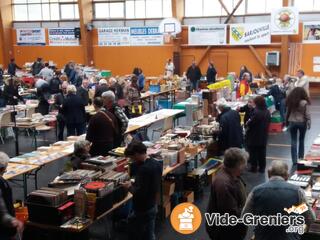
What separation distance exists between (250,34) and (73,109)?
11.2m

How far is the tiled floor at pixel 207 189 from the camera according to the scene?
18.8 feet

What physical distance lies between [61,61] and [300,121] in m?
17.0

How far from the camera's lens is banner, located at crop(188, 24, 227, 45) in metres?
19.0

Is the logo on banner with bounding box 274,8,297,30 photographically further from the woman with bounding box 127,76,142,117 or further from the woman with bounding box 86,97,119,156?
the woman with bounding box 86,97,119,156

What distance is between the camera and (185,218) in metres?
5.79

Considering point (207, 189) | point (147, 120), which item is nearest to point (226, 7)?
point (147, 120)

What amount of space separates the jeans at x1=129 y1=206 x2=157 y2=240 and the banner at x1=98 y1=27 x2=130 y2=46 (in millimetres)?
17365

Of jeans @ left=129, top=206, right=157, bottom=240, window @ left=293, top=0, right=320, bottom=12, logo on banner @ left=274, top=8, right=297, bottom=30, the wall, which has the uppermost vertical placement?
window @ left=293, top=0, right=320, bottom=12

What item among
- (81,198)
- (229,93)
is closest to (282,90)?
(229,93)

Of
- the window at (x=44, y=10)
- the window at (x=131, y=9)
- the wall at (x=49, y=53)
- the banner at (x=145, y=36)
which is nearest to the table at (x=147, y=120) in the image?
the banner at (x=145, y=36)

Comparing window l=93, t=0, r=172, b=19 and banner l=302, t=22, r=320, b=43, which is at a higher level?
window l=93, t=0, r=172, b=19

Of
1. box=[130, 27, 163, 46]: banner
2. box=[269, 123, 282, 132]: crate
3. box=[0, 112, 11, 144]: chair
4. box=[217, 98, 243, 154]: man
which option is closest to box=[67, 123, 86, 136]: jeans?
box=[0, 112, 11, 144]: chair

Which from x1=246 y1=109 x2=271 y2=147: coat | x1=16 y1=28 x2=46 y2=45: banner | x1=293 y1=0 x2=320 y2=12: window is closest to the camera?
x1=246 y1=109 x2=271 y2=147: coat

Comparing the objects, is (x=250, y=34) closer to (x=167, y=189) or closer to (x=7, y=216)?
(x=167, y=189)
